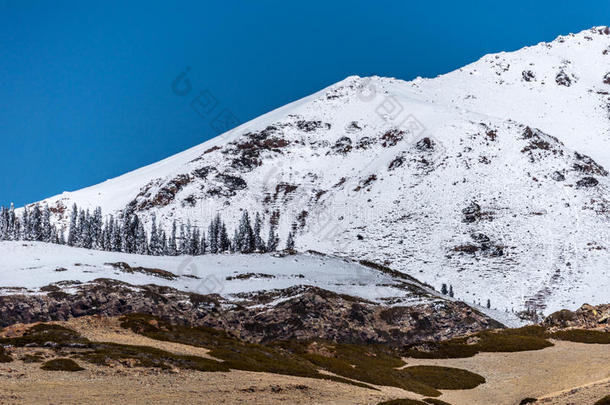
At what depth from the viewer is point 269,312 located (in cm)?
8856

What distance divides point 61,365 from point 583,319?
71083 millimetres

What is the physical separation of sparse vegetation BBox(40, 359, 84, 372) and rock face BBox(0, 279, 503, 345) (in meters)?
42.6

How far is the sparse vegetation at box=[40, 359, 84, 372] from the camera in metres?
37.6

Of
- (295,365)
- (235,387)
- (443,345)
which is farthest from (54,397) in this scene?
(443,345)

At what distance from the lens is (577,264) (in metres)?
170

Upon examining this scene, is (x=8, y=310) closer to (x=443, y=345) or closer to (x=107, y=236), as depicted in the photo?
(x=443, y=345)

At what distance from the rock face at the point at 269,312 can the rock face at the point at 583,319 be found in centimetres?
1186

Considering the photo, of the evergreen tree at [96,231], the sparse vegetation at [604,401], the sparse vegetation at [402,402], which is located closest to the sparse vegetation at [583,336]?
the sparse vegetation at [402,402]

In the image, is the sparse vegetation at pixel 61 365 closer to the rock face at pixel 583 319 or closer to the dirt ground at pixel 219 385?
the dirt ground at pixel 219 385

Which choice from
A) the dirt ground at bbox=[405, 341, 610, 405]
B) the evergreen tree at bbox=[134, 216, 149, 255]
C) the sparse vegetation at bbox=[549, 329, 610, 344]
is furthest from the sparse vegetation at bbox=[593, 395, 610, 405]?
the evergreen tree at bbox=[134, 216, 149, 255]

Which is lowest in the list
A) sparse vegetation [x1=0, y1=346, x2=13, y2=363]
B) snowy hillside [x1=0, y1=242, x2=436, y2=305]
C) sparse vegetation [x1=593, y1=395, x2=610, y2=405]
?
sparse vegetation [x1=593, y1=395, x2=610, y2=405]

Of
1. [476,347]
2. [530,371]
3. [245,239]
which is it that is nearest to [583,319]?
[476,347]

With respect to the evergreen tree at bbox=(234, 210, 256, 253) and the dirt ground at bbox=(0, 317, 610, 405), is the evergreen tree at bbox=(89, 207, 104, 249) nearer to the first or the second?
Result: the evergreen tree at bbox=(234, 210, 256, 253)

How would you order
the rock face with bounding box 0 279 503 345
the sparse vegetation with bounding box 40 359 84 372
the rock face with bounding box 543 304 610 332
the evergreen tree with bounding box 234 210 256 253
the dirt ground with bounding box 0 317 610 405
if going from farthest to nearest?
1. the evergreen tree with bounding box 234 210 256 253
2. the rock face with bounding box 0 279 503 345
3. the rock face with bounding box 543 304 610 332
4. the sparse vegetation with bounding box 40 359 84 372
5. the dirt ground with bounding box 0 317 610 405
